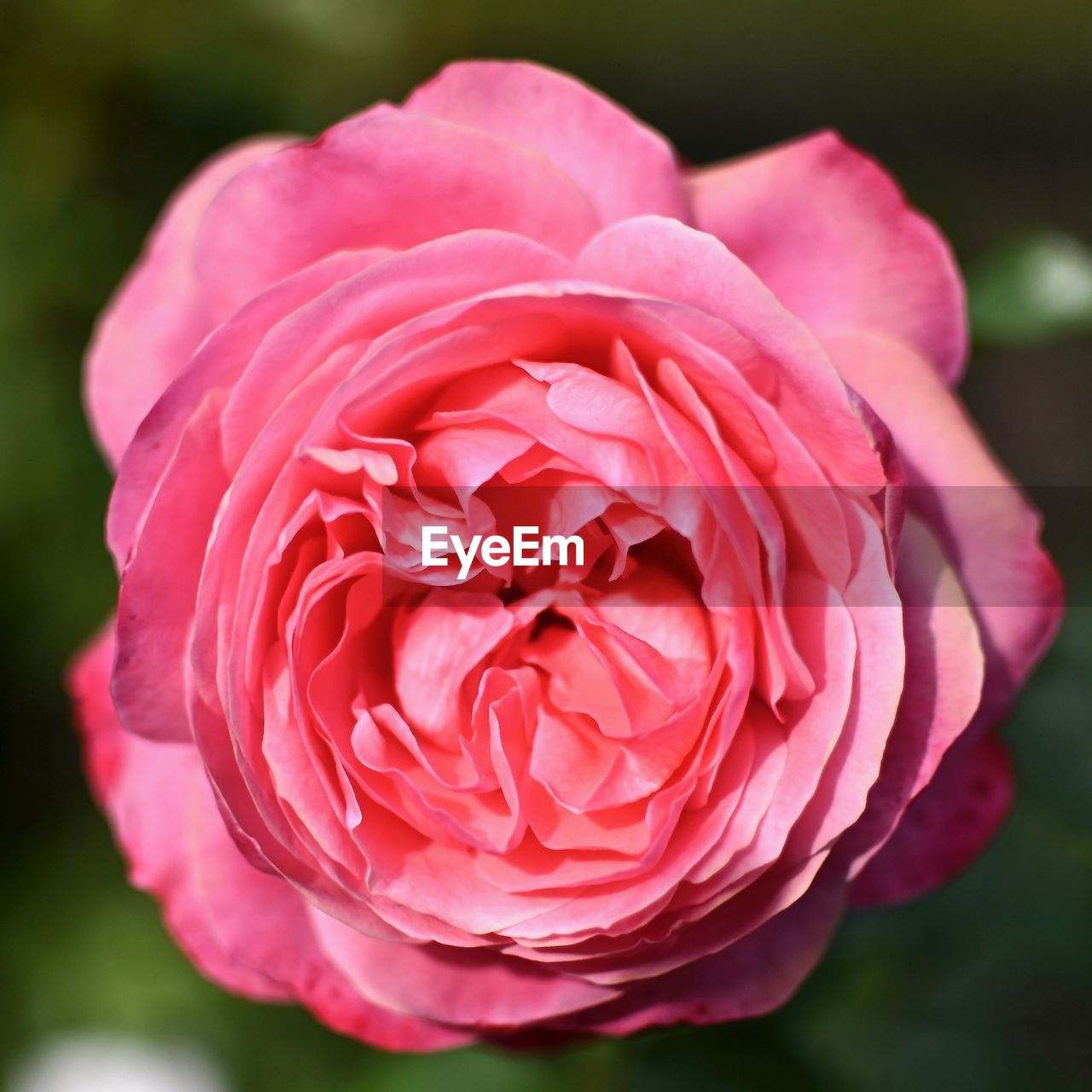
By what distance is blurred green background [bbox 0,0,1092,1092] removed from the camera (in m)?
0.89

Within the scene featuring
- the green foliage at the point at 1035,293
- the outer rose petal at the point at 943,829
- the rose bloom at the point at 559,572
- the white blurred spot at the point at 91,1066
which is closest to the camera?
the rose bloom at the point at 559,572

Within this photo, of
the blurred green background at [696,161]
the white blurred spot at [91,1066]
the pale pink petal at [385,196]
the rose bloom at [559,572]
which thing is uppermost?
the pale pink petal at [385,196]

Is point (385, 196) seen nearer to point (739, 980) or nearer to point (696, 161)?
point (739, 980)

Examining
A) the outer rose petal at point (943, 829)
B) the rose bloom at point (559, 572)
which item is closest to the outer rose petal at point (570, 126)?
the rose bloom at point (559, 572)

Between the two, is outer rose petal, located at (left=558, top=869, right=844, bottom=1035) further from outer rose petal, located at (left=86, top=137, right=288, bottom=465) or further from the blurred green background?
outer rose petal, located at (left=86, top=137, right=288, bottom=465)

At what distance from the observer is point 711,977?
0.62 metres

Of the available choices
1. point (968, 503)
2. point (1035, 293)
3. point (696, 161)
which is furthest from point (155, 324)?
point (696, 161)

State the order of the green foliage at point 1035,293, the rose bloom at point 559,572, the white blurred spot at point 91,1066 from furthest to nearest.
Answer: the white blurred spot at point 91,1066 → the green foliage at point 1035,293 → the rose bloom at point 559,572

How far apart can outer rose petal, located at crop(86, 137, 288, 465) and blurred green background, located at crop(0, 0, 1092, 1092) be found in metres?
0.44

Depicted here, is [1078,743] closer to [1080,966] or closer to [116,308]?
[1080,966]

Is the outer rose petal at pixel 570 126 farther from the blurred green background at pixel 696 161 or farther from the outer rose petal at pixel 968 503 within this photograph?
the blurred green background at pixel 696 161

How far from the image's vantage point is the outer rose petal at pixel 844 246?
2.01 feet

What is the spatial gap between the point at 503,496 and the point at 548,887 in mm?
187

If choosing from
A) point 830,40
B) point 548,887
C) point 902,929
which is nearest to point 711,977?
point 548,887
